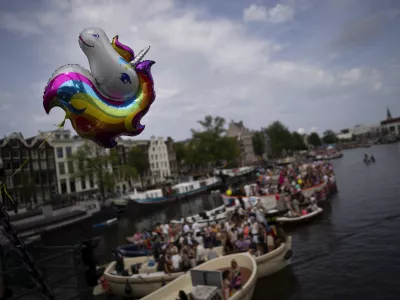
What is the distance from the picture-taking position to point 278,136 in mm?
113562

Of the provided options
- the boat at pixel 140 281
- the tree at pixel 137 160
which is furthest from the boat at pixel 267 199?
the tree at pixel 137 160

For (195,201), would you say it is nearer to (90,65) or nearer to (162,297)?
(162,297)

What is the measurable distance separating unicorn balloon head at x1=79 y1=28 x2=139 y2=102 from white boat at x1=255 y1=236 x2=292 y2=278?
11.9 metres

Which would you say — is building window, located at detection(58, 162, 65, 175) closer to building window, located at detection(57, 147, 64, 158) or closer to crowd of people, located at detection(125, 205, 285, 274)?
building window, located at detection(57, 147, 64, 158)

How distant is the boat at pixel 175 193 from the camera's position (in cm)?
4539

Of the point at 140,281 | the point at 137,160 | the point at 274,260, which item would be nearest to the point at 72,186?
the point at 137,160

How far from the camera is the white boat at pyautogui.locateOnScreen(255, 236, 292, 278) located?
13977 millimetres

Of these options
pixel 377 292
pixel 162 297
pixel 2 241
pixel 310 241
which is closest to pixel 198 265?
pixel 162 297

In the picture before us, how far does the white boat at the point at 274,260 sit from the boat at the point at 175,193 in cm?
3040

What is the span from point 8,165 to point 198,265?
37204 millimetres

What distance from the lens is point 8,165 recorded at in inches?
1618

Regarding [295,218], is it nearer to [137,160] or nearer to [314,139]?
[137,160]

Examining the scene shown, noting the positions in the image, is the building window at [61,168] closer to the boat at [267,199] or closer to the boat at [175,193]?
the boat at [175,193]

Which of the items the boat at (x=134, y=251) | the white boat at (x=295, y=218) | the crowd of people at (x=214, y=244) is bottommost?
the white boat at (x=295, y=218)
